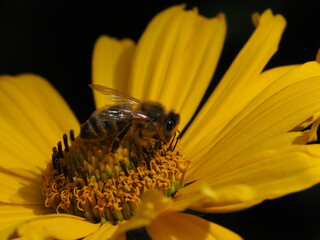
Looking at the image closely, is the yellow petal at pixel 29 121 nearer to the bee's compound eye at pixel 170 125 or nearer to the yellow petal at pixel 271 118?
the bee's compound eye at pixel 170 125

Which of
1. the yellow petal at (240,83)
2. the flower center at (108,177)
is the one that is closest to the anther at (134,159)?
the flower center at (108,177)

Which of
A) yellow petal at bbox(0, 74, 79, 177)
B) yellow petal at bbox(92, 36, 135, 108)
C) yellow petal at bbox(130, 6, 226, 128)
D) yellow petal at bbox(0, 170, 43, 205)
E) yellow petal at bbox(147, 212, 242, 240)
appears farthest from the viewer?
yellow petal at bbox(92, 36, 135, 108)

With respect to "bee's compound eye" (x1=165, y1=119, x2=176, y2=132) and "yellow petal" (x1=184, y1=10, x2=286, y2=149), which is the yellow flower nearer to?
"yellow petal" (x1=184, y1=10, x2=286, y2=149)

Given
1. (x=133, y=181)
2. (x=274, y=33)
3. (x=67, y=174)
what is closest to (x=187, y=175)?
(x=133, y=181)

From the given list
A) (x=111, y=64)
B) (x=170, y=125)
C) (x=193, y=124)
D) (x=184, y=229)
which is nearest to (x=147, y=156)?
(x=170, y=125)

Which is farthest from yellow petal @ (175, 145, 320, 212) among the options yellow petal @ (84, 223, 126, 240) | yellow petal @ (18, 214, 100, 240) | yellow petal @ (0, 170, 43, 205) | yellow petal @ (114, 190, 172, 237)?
yellow petal @ (0, 170, 43, 205)

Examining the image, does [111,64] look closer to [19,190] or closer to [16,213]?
[19,190]
